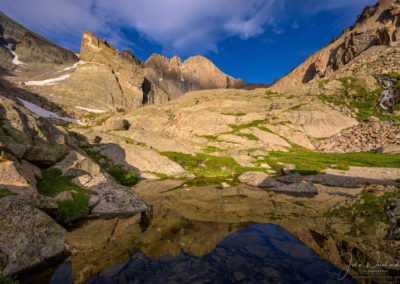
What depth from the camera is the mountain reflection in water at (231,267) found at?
7.30 m

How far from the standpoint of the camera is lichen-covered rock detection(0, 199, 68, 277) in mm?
7375

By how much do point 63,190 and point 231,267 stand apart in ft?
45.4

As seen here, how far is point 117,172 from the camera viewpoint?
91.8ft

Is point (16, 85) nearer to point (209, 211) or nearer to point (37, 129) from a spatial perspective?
point (37, 129)

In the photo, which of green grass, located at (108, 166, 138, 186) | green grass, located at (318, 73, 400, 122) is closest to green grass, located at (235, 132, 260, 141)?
green grass, located at (318, 73, 400, 122)

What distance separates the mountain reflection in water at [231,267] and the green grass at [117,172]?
736 inches

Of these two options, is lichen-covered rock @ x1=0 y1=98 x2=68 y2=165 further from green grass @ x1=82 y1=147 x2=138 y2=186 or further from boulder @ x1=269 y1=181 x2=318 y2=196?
boulder @ x1=269 y1=181 x2=318 y2=196

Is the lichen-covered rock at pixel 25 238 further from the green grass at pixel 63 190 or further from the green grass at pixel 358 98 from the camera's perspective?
the green grass at pixel 358 98

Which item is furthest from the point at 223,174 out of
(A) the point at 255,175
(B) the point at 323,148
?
(B) the point at 323,148

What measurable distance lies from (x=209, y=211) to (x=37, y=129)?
1827 centimetres

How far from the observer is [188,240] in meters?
10.3

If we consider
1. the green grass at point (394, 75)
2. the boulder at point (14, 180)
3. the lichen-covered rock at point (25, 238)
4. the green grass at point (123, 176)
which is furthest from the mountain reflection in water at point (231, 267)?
the green grass at point (394, 75)

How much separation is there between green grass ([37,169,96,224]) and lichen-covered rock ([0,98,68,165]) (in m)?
1.73

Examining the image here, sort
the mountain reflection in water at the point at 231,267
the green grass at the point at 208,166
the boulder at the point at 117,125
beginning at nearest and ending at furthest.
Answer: the mountain reflection in water at the point at 231,267
the green grass at the point at 208,166
the boulder at the point at 117,125
